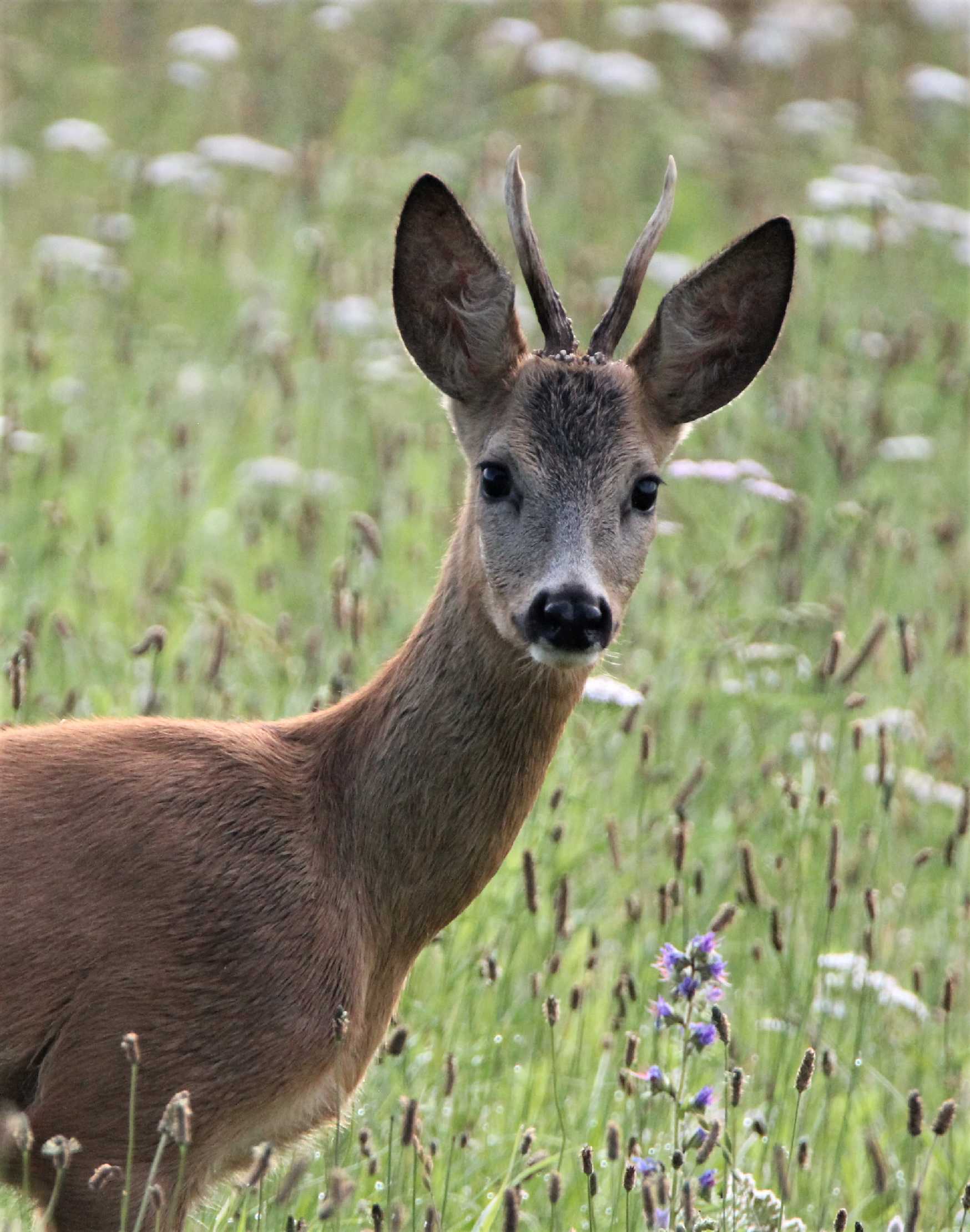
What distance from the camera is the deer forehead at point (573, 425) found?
3889 mm

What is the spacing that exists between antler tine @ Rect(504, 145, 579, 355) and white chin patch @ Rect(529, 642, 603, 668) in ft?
2.44

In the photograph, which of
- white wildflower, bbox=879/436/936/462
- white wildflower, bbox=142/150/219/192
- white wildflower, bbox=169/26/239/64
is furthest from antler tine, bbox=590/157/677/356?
white wildflower, bbox=169/26/239/64

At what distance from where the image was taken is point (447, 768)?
12.7 ft

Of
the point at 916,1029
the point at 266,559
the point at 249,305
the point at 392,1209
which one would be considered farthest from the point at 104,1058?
the point at 249,305

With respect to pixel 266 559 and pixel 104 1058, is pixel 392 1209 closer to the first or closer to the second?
pixel 104 1058

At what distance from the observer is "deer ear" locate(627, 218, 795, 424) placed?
4.20m

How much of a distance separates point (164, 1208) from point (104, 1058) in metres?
0.27

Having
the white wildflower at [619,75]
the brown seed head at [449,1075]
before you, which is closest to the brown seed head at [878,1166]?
the brown seed head at [449,1075]

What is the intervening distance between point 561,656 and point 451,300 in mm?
1021

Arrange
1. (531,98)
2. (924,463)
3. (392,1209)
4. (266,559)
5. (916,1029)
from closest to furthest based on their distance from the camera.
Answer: (392,1209)
(916,1029)
(266,559)
(924,463)
(531,98)

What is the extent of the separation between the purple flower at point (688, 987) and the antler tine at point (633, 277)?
1348 millimetres

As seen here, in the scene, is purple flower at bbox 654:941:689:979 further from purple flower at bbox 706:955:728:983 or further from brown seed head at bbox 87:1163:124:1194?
brown seed head at bbox 87:1163:124:1194

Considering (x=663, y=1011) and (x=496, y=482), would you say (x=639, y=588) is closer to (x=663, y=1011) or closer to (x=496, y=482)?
(x=496, y=482)

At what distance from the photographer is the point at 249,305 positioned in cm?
861
